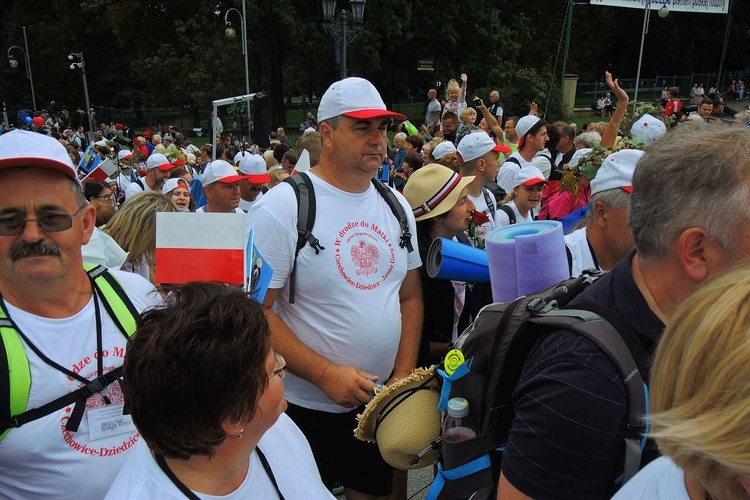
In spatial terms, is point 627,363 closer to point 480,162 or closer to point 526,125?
point 480,162

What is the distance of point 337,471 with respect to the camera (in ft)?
9.32

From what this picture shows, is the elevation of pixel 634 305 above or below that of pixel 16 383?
above

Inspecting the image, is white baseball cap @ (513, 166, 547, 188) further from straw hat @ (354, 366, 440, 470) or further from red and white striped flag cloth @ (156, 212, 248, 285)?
red and white striped flag cloth @ (156, 212, 248, 285)

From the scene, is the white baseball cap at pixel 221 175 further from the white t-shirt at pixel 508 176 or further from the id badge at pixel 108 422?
the id badge at pixel 108 422

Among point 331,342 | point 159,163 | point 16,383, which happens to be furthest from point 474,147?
point 159,163

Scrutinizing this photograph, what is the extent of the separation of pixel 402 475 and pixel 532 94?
26.5 metres

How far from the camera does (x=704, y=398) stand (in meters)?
0.99

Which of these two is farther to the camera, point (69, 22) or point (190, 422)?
point (69, 22)

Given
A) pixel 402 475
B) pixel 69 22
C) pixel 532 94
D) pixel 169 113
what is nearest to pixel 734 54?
pixel 532 94

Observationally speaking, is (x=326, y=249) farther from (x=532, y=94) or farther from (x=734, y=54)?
(x=734, y=54)

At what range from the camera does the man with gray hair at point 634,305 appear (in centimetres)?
131

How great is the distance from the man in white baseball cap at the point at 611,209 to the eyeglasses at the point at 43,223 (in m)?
1.83

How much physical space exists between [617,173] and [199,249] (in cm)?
154

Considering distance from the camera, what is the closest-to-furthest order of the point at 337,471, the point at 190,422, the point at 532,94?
1. the point at 190,422
2. the point at 337,471
3. the point at 532,94
